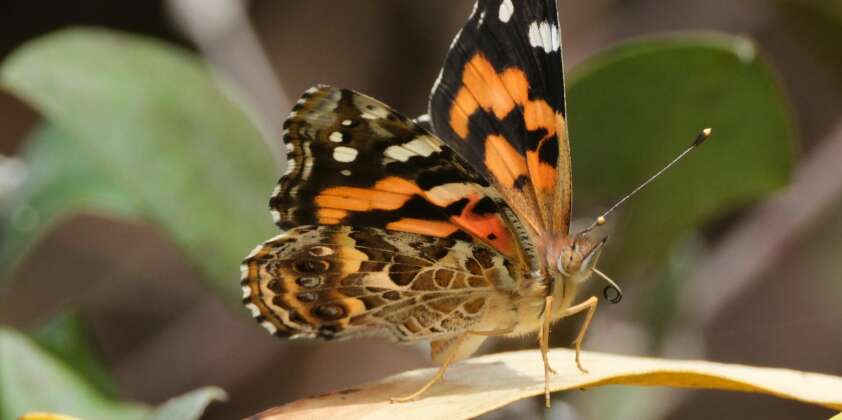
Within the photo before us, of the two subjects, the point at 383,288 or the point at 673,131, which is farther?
the point at 673,131

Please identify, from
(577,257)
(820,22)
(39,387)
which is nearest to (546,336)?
(577,257)

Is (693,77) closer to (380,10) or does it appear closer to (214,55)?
(214,55)

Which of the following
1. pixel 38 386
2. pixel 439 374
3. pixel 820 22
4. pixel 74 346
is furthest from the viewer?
pixel 820 22

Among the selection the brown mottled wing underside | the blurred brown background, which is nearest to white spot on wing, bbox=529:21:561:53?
the brown mottled wing underside

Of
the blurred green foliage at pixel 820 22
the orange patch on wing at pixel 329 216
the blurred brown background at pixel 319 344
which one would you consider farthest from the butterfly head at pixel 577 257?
the blurred brown background at pixel 319 344

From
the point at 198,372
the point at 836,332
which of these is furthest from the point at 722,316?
the point at 198,372

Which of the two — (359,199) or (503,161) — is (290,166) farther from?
(503,161)

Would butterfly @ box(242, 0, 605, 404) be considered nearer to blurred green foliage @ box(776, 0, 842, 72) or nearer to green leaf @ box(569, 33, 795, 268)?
green leaf @ box(569, 33, 795, 268)
